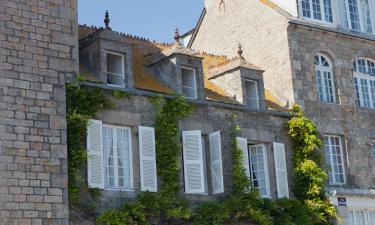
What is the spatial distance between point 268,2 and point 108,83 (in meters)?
7.57

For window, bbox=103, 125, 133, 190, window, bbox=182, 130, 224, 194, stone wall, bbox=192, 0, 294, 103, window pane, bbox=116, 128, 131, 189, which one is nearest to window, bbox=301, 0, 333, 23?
stone wall, bbox=192, 0, 294, 103

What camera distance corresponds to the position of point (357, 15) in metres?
23.6

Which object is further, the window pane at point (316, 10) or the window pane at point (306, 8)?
the window pane at point (316, 10)

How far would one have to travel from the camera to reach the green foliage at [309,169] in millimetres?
19641

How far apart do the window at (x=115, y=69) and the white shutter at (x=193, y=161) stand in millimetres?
2074

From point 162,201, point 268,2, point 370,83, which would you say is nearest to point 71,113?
point 162,201

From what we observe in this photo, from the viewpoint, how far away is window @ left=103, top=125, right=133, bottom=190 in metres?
16.6

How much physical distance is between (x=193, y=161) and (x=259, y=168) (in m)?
2.69

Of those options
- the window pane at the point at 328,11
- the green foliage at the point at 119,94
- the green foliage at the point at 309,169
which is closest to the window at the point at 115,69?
the green foliage at the point at 119,94

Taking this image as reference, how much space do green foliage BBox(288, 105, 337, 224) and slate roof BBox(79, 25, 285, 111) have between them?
2.81 feet

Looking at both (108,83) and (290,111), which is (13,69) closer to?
(108,83)

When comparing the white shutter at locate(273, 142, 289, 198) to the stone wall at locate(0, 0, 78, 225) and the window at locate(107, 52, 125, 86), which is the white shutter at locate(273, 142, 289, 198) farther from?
the stone wall at locate(0, 0, 78, 225)

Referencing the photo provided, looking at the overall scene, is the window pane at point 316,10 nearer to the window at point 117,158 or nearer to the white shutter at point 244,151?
the white shutter at point 244,151

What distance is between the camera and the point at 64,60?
15.9m
